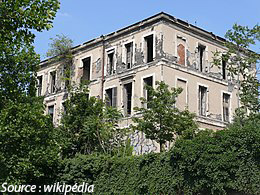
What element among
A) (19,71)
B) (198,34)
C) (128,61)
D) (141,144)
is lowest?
(141,144)

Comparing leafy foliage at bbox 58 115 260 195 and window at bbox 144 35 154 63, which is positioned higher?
window at bbox 144 35 154 63

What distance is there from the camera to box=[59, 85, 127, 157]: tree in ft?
72.0

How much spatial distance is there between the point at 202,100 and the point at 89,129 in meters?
9.32

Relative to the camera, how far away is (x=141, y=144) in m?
25.4

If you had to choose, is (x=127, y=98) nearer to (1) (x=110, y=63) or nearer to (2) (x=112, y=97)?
(2) (x=112, y=97)

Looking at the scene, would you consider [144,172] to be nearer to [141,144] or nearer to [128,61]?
[141,144]

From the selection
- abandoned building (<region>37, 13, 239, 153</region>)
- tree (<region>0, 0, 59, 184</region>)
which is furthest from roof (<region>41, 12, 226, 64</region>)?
tree (<region>0, 0, 59, 184</region>)

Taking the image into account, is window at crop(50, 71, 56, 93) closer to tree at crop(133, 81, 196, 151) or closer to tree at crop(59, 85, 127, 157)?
tree at crop(59, 85, 127, 157)

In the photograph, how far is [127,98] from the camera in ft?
90.8

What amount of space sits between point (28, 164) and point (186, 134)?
7.52 m

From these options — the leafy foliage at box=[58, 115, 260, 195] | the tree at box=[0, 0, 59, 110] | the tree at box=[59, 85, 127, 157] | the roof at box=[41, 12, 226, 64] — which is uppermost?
the roof at box=[41, 12, 226, 64]

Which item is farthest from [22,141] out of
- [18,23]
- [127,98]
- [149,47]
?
[149,47]

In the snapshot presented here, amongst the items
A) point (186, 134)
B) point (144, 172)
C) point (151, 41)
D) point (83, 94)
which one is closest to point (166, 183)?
point (144, 172)

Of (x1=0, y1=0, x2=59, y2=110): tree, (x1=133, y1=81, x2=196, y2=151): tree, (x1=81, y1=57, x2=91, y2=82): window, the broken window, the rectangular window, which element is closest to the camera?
(x1=0, y1=0, x2=59, y2=110): tree
